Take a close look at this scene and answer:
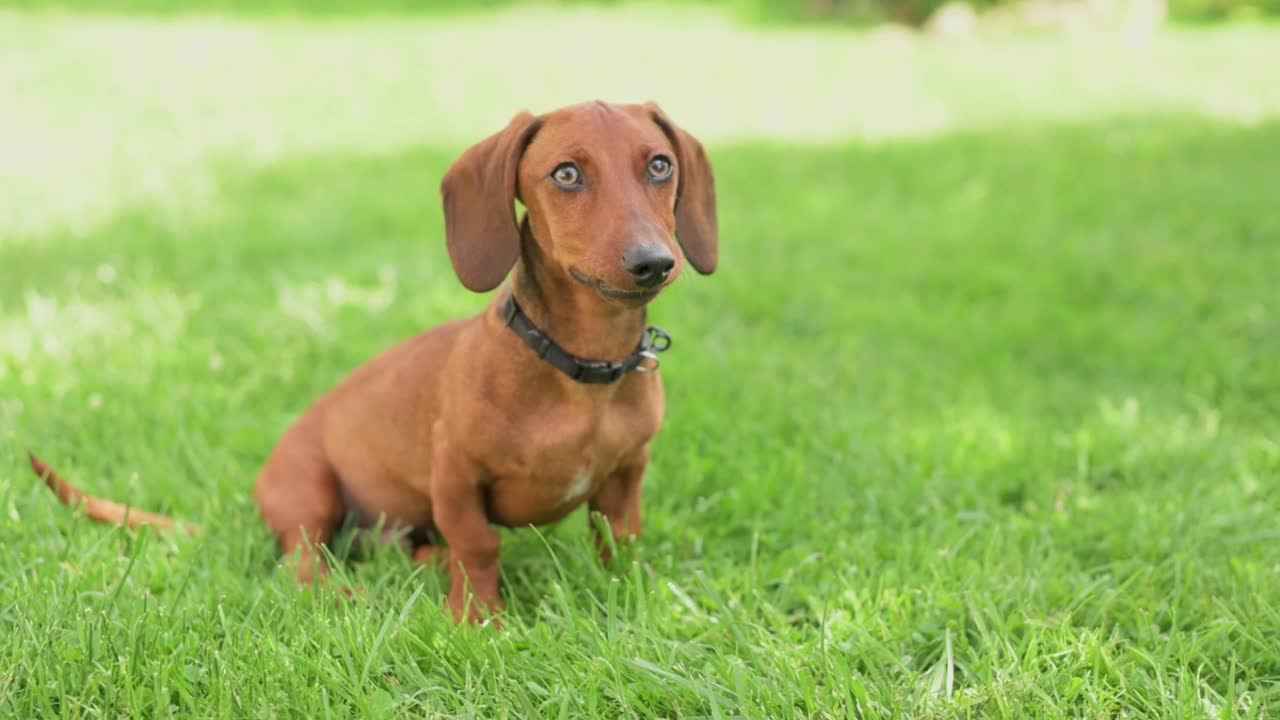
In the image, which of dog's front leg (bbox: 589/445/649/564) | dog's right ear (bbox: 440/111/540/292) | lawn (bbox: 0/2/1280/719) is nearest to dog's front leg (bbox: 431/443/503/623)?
lawn (bbox: 0/2/1280/719)

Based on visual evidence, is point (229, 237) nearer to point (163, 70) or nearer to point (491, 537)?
point (491, 537)

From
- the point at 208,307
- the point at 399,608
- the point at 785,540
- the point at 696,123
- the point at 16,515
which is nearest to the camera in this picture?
the point at 399,608

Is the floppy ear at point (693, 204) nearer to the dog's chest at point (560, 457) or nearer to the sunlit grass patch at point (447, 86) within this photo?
the dog's chest at point (560, 457)

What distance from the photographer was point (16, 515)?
10.1 ft

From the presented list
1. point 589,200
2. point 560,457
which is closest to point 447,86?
point 560,457

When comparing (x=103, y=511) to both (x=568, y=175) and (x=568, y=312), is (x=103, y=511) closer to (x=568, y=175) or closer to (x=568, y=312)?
(x=568, y=312)

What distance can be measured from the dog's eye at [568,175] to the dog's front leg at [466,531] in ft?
2.42

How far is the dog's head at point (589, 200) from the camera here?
7.88 ft

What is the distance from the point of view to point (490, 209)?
267 cm

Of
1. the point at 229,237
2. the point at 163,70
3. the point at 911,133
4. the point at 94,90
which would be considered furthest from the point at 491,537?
the point at 163,70

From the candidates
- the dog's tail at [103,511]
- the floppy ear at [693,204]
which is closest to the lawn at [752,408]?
the dog's tail at [103,511]

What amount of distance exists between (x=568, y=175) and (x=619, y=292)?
1.03ft

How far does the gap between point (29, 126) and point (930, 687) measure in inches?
321

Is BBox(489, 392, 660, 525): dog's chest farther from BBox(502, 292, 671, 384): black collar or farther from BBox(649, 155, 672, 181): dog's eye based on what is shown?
BBox(649, 155, 672, 181): dog's eye
